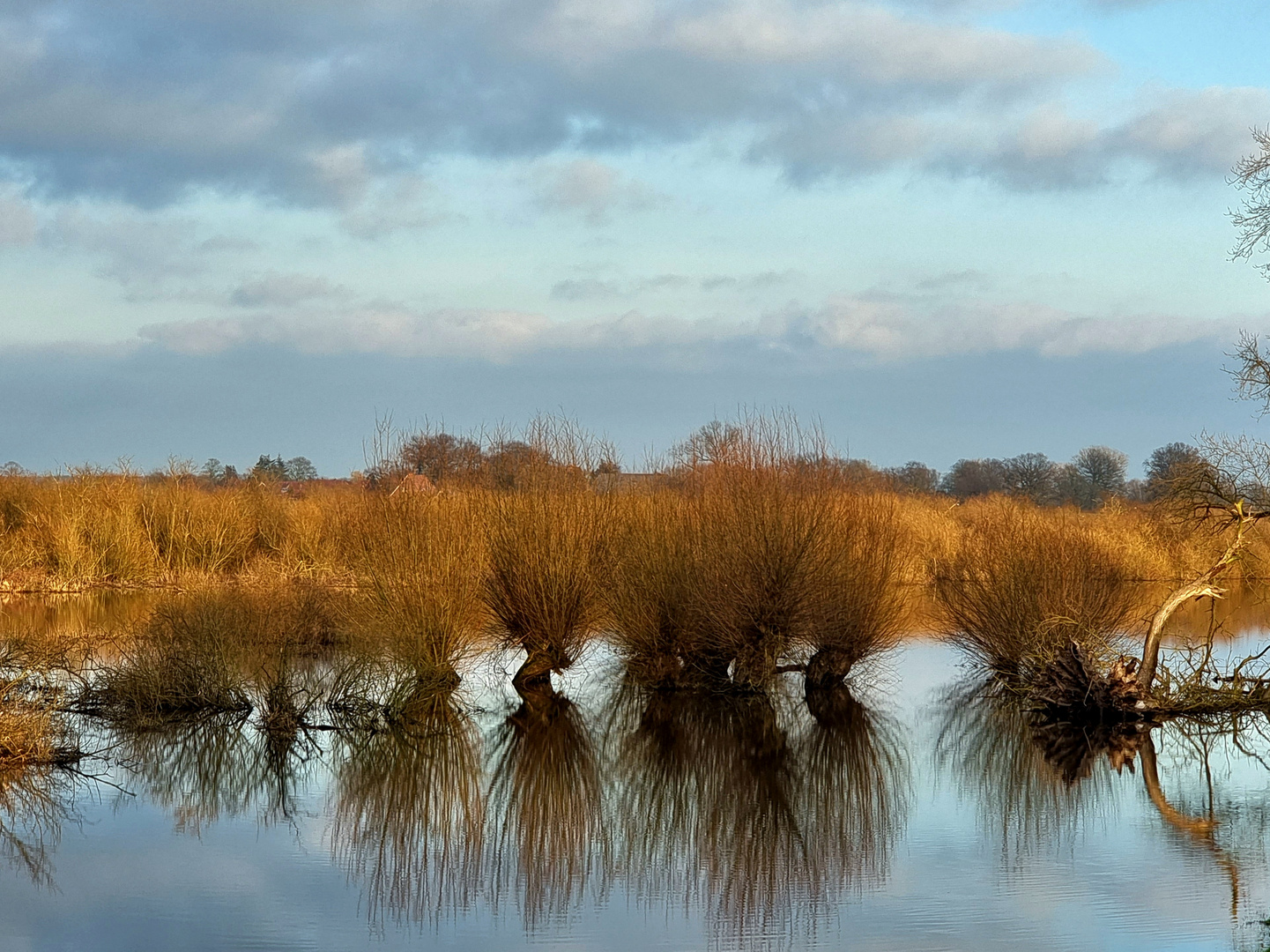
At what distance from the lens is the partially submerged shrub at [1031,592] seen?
1694 cm

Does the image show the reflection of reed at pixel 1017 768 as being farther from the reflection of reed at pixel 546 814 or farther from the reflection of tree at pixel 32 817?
the reflection of tree at pixel 32 817

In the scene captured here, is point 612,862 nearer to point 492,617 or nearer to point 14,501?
point 492,617

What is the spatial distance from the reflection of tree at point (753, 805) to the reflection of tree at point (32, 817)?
4.13 metres

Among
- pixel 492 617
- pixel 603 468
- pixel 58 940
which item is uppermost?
pixel 603 468

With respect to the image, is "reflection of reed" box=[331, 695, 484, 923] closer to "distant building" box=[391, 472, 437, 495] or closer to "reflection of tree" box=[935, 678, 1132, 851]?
"distant building" box=[391, 472, 437, 495]

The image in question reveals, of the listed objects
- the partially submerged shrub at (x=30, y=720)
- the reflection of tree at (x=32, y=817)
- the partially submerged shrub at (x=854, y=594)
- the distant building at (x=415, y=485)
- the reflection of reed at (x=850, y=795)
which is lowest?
the reflection of tree at (x=32, y=817)

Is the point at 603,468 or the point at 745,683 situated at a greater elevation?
the point at 603,468

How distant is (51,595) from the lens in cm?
3033

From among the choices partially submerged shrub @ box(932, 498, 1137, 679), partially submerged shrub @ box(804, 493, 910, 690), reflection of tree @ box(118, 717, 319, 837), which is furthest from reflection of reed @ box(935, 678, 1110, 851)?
reflection of tree @ box(118, 717, 319, 837)

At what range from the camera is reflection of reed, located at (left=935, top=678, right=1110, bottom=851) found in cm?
1060

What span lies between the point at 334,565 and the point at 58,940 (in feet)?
77.5

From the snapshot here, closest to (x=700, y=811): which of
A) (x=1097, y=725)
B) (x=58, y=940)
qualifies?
(x=58, y=940)

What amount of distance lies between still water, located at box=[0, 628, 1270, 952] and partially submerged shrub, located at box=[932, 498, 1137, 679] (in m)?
2.46

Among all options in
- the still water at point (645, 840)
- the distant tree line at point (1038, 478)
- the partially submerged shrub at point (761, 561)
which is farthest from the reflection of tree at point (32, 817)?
the distant tree line at point (1038, 478)
